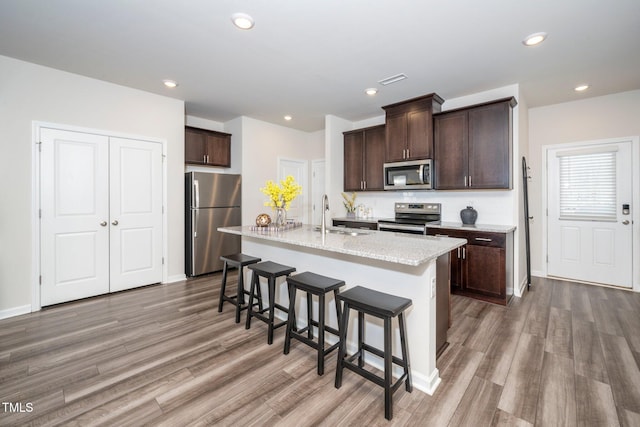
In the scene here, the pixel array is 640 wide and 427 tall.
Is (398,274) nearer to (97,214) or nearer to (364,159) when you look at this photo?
(364,159)

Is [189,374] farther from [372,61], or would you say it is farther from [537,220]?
[537,220]

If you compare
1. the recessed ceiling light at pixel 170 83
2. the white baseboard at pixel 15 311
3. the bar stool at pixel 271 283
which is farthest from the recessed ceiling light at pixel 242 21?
the white baseboard at pixel 15 311

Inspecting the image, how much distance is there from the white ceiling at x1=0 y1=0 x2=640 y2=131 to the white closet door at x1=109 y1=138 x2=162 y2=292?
35.6 inches

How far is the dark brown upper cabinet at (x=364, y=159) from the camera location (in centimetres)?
485

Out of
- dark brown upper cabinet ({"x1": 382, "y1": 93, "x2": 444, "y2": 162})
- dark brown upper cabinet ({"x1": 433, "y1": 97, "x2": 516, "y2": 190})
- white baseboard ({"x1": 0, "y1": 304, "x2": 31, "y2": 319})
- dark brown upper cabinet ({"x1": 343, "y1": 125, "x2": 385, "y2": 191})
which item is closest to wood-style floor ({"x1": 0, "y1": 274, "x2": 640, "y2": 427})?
white baseboard ({"x1": 0, "y1": 304, "x2": 31, "y2": 319})

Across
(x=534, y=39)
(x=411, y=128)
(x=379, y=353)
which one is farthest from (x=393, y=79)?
(x=379, y=353)

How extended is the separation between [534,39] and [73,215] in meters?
5.25

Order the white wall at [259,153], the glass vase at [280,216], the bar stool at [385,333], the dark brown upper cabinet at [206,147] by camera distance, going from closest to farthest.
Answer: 1. the bar stool at [385,333]
2. the glass vase at [280,216]
3. the dark brown upper cabinet at [206,147]
4. the white wall at [259,153]

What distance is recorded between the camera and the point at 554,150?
434cm

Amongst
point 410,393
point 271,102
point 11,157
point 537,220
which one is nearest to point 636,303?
point 537,220

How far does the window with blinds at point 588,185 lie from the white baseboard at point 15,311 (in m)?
7.14

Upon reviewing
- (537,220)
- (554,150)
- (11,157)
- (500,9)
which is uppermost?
(500,9)

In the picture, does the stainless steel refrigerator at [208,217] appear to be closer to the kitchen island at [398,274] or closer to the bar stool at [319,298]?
the kitchen island at [398,274]

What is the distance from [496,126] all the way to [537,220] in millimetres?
1988
